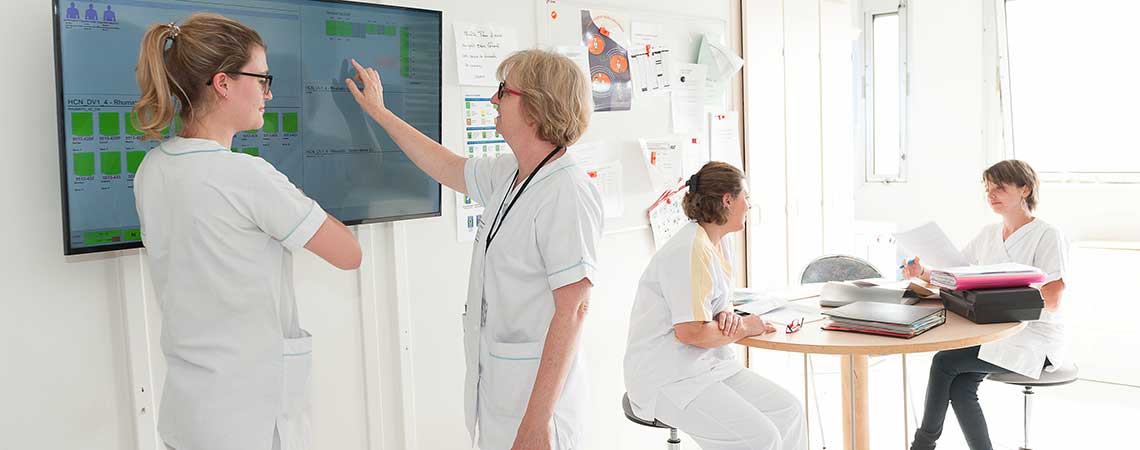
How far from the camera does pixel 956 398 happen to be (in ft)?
10.8

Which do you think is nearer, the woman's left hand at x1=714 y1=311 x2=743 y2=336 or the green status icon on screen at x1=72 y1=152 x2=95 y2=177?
the green status icon on screen at x1=72 y1=152 x2=95 y2=177

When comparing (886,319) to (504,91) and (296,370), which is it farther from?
(296,370)

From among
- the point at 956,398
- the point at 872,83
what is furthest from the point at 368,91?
the point at 872,83

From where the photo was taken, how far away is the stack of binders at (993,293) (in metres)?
2.63

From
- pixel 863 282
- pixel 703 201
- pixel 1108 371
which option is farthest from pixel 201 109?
pixel 1108 371

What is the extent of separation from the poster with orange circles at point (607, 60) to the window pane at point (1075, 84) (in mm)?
3264

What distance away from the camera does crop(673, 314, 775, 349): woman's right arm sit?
252 cm

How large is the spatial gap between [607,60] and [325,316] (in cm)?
139

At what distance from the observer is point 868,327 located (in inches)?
99.7

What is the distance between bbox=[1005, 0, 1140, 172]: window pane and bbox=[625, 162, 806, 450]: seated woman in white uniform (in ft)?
11.4

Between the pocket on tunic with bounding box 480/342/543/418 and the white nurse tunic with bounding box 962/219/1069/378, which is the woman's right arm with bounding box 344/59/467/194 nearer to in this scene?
the pocket on tunic with bounding box 480/342/543/418

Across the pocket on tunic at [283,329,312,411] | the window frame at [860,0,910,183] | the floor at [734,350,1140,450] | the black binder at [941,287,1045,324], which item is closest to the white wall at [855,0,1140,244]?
the window frame at [860,0,910,183]

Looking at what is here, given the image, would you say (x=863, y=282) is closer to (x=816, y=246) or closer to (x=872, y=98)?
(x=816, y=246)

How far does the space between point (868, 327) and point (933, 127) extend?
11.7 feet
